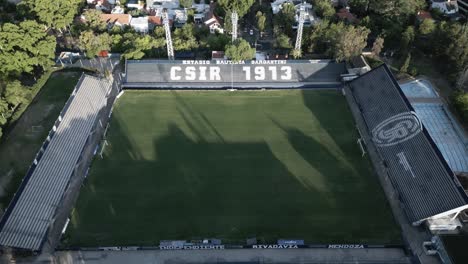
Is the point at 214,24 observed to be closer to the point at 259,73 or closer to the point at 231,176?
the point at 259,73

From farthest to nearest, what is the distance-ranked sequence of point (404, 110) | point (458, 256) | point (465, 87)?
point (465, 87) → point (404, 110) → point (458, 256)

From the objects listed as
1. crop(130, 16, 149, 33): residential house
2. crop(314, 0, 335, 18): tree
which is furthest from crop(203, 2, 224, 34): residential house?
crop(314, 0, 335, 18): tree

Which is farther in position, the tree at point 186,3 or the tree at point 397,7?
the tree at point 186,3

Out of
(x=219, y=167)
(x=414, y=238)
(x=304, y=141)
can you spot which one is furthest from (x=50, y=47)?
(x=414, y=238)

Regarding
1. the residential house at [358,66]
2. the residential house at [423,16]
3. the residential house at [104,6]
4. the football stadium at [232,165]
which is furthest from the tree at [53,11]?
the residential house at [423,16]

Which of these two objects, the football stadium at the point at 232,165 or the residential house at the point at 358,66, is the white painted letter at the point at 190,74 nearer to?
the football stadium at the point at 232,165

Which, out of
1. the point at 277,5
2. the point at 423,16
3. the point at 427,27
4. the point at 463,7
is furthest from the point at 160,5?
the point at 463,7

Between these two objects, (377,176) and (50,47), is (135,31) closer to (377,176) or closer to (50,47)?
A: (50,47)
